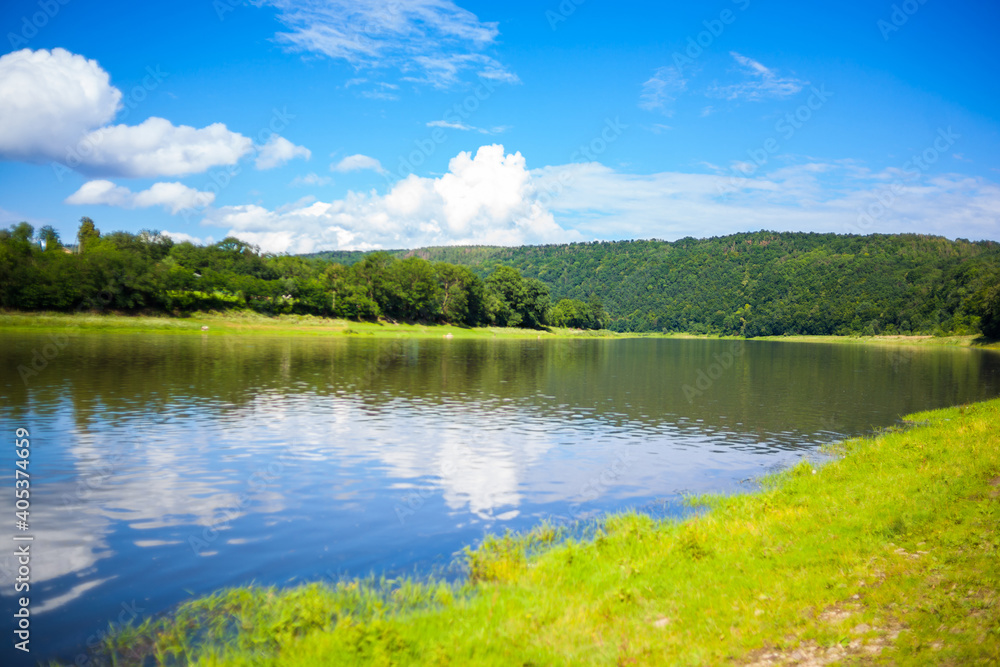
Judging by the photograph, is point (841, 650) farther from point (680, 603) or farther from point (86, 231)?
point (86, 231)

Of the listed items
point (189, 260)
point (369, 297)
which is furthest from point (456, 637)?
point (189, 260)

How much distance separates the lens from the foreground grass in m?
7.61

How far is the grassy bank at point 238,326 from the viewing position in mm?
82750

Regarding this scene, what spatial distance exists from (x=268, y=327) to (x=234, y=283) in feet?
61.8

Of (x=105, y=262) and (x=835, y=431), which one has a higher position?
(x=105, y=262)

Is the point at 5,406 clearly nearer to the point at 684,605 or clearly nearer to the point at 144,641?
the point at 144,641

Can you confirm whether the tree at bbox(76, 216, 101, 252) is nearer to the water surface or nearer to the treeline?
the treeline

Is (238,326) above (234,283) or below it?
below

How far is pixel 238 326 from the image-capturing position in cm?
11238

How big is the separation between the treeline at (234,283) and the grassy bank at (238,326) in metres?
3.71

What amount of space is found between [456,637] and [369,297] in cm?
14320

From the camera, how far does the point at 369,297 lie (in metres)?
147

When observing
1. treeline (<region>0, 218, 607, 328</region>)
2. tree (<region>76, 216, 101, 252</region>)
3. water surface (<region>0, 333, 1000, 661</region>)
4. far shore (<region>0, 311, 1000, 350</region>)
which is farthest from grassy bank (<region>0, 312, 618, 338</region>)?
tree (<region>76, 216, 101, 252</region>)

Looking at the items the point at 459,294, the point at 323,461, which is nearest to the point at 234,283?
the point at 459,294
